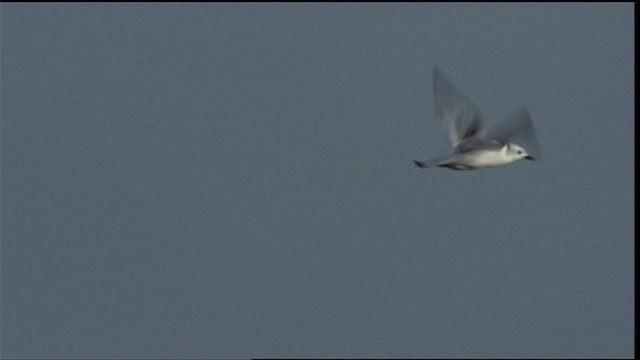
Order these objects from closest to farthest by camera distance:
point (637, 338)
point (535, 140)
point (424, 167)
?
point (424, 167), point (535, 140), point (637, 338)

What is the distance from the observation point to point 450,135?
33.4 feet

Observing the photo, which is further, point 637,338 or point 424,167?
point 637,338

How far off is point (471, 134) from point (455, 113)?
231 mm

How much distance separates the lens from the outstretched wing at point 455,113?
10031mm

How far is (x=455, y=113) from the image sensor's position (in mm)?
10164

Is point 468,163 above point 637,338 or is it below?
above

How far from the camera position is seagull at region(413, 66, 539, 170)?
959 cm

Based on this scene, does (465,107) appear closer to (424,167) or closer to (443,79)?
(443,79)

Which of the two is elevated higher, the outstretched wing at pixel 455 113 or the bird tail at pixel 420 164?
the outstretched wing at pixel 455 113

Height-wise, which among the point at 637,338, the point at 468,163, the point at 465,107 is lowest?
the point at 637,338

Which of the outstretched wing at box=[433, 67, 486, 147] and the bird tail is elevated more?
the outstretched wing at box=[433, 67, 486, 147]

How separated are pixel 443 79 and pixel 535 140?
3.08ft

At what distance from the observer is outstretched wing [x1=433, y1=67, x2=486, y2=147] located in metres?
10.0

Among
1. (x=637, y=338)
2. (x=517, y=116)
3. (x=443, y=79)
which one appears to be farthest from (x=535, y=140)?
(x=637, y=338)
